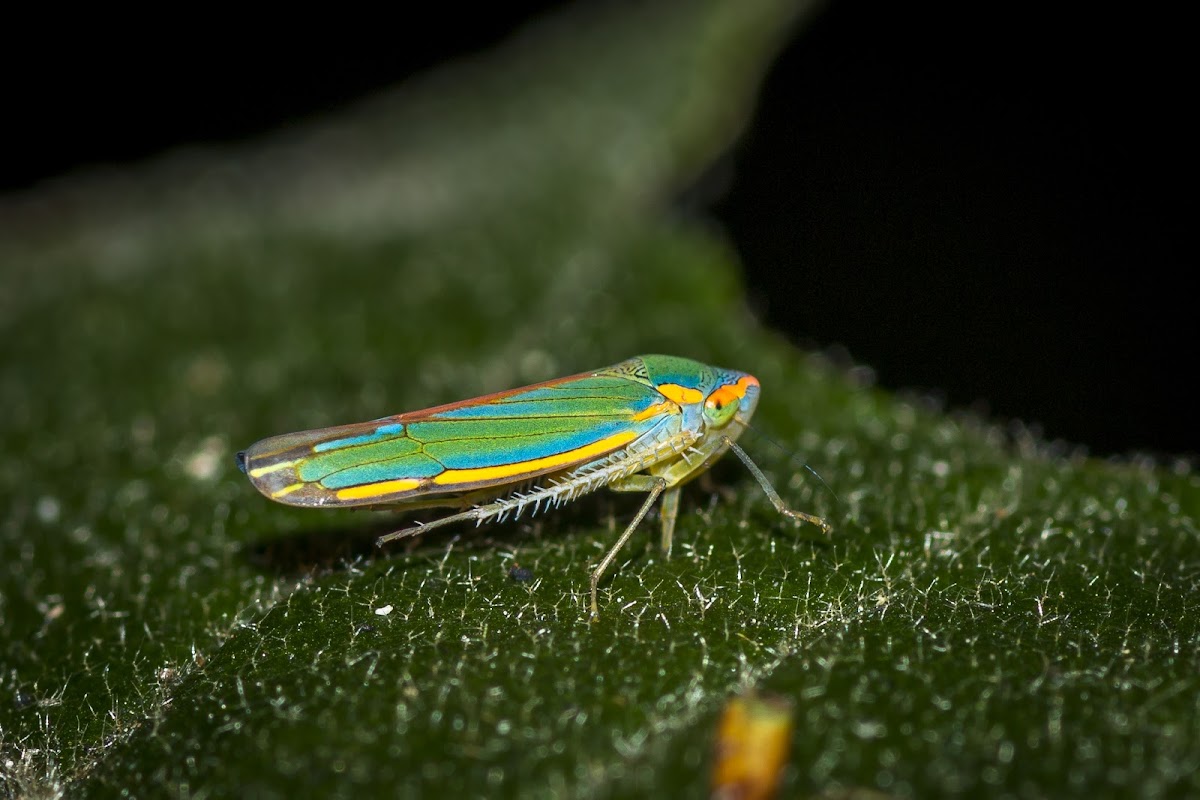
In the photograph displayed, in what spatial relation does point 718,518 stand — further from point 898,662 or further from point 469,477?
point 898,662

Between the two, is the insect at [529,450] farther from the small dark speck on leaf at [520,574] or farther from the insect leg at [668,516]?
the small dark speck on leaf at [520,574]

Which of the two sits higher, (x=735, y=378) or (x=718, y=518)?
(x=735, y=378)

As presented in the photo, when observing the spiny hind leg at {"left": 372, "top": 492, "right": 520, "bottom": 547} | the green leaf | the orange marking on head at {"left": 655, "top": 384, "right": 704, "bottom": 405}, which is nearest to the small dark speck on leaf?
the green leaf

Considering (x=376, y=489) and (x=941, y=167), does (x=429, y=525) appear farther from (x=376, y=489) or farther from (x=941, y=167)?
(x=941, y=167)

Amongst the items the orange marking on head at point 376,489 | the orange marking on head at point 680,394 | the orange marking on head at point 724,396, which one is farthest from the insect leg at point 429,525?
the orange marking on head at point 724,396

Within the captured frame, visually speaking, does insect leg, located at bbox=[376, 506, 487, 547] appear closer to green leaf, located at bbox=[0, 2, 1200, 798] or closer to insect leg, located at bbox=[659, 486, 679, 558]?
green leaf, located at bbox=[0, 2, 1200, 798]

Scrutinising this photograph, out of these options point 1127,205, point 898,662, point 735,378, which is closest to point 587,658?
point 898,662
